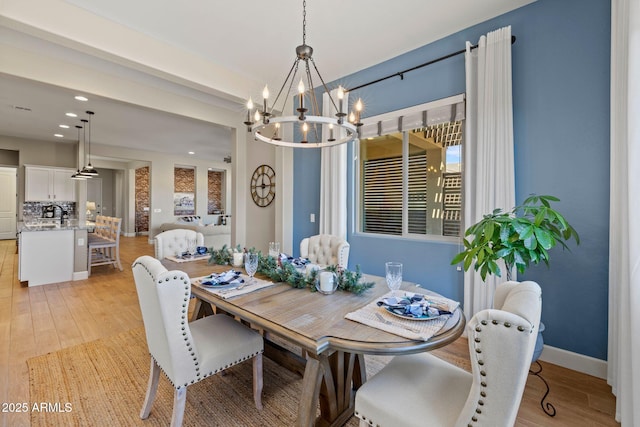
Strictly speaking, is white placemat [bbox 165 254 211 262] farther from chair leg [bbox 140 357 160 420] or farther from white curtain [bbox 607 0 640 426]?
white curtain [bbox 607 0 640 426]

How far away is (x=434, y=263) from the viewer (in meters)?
2.96

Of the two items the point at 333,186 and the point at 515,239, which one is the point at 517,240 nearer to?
the point at 515,239

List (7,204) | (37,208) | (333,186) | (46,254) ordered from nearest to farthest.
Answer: (333,186), (46,254), (37,208), (7,204)

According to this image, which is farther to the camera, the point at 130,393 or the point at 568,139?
the point at 568,139

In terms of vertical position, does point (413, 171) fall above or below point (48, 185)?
below

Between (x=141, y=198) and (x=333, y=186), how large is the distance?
32.7ft

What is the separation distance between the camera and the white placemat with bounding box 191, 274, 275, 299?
1711mm

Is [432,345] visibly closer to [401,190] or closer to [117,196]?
[401,190]

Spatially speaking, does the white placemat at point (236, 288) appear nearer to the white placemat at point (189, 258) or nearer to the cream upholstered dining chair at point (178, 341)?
the cream upholstered dining chair at point (178, 341)

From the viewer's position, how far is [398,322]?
1.33 metres

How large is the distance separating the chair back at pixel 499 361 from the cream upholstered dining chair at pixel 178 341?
4.00ft

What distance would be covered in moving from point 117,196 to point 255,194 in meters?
9.60

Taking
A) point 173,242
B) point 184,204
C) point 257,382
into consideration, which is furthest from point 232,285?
point 184,204

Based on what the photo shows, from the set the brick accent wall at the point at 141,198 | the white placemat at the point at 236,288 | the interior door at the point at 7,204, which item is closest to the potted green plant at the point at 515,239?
the white placemat at the point at 236,288
